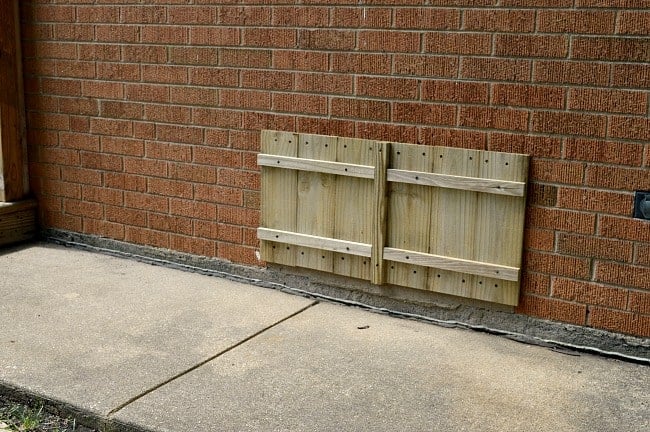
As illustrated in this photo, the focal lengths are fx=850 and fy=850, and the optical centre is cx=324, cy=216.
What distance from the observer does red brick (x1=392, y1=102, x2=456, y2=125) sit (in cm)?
427

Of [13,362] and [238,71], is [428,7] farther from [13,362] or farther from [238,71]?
[13,362]

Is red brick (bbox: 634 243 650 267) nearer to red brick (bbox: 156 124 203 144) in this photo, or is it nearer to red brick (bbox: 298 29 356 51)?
red brick (bbox: 298 29 356 51)

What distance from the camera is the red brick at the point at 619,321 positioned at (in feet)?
12.9

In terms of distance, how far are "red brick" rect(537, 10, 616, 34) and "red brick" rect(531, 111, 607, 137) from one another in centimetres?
38

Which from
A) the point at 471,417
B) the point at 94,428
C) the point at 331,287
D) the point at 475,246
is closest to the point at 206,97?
the point at 331,287

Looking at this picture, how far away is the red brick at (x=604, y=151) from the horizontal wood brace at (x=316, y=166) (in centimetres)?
103

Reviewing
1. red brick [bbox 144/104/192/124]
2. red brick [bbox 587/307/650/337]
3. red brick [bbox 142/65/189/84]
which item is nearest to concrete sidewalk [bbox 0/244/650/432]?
red brick [bbox 587/307/650/337]

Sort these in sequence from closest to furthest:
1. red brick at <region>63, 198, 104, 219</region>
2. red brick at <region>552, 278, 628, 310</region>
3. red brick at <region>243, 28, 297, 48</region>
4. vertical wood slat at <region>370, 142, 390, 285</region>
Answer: red brick at <region>552, 278, 628, 310</region>, vertical wood slat at <region>370, 142, 390, 285</region>, red brick at <region>243, 28, 297, 48</region>, red brick at <region>63, 198, 104, 219</region>

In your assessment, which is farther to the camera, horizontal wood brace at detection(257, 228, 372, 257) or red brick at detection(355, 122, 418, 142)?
horizontal wood brace at detection(257, 228, 372, 257)

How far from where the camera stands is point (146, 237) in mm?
5547

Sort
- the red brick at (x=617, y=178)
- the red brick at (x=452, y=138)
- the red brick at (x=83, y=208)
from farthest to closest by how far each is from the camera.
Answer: the red brick at (x=83, y=208) < the red brick at (x=452, y=138) < the red brick at (x=617, y=178)

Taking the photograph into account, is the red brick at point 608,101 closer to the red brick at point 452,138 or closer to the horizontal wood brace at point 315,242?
the red brick at point 452,138

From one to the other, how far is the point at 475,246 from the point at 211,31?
2.03 meters

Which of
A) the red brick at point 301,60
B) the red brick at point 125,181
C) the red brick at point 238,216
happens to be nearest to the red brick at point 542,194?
the red brick at point 301,60
